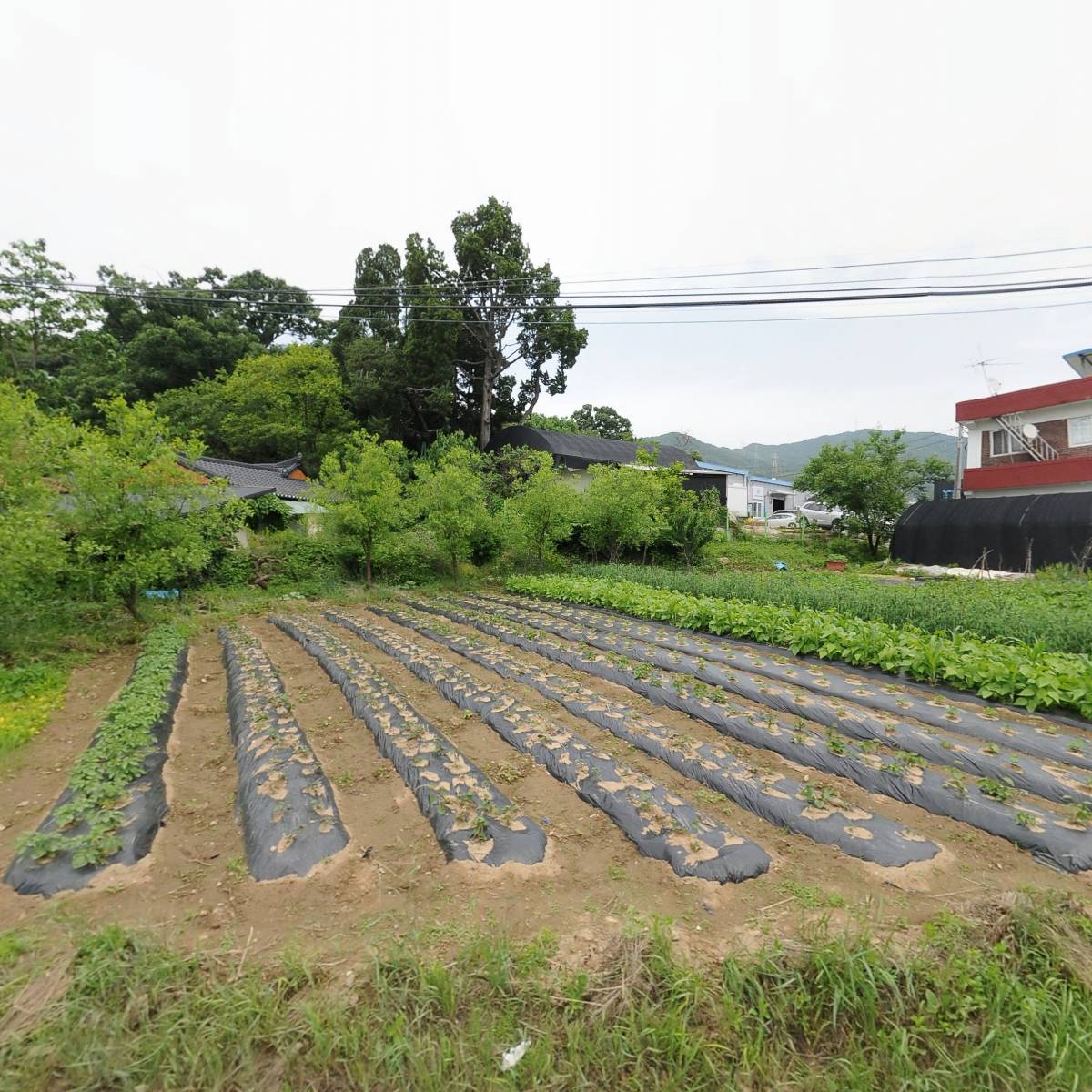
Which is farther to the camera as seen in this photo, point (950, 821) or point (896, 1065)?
point (950, 821)

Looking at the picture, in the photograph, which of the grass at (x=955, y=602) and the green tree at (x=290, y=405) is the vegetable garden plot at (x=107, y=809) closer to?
the grass at (x=955, y=602)

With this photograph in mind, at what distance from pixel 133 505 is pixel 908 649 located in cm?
1136

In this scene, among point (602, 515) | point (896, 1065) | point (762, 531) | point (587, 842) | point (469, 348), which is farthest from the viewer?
point (762, 531)

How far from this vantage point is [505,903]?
2.80 meters

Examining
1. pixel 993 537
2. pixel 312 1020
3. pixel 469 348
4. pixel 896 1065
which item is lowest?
pixel 896 1065

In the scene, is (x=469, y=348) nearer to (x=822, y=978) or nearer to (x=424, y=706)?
(x=424, y=706)

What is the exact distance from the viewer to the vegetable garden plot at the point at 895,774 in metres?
3.16

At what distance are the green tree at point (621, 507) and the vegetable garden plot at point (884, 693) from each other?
696cm

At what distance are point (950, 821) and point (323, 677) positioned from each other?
22.7 ft

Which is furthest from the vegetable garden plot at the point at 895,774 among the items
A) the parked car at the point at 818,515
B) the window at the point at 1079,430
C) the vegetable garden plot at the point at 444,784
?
the parked car at the point at 818,515

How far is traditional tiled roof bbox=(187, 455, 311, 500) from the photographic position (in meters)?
17.2

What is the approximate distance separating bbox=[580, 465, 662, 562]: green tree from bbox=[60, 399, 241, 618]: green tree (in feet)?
34.8

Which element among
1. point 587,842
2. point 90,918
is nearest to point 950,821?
point 587,842

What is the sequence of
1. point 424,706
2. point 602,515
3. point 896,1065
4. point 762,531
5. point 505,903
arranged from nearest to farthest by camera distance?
point 896,1065, point 505,903, point 424,706, point 602,515, point 762,531
